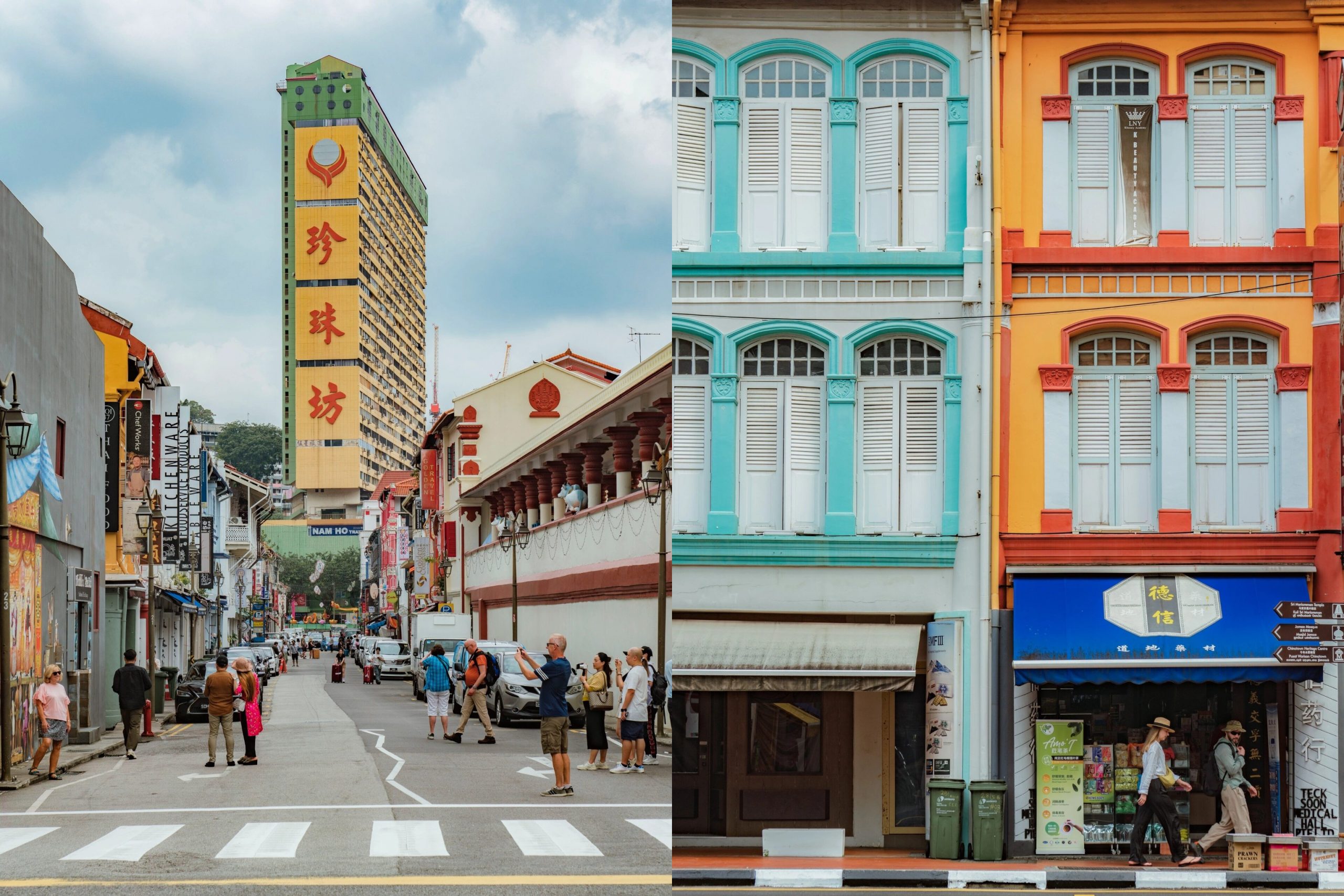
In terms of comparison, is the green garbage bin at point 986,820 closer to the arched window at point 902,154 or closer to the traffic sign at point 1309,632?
the traffic sign at point 1309,632

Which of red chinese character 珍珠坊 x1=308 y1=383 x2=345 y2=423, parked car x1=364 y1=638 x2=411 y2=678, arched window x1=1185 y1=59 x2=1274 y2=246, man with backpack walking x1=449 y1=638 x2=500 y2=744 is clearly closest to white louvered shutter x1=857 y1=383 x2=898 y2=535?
arched window x1=1185 y1=59 x2=1274 y2=246

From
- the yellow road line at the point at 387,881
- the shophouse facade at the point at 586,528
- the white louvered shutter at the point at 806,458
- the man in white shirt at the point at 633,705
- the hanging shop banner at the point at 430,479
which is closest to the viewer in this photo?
the white louvered shutter at the point at 806,458

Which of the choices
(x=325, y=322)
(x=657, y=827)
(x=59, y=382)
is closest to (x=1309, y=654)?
(x=657, y=827)

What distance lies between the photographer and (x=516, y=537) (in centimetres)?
3222

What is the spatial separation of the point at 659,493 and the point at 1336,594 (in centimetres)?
537

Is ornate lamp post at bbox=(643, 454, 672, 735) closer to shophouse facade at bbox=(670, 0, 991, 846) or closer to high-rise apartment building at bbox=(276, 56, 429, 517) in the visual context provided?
shophouse facade at bbox=(670, 0, 991, 846)

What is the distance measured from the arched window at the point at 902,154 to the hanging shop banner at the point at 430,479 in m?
43.1

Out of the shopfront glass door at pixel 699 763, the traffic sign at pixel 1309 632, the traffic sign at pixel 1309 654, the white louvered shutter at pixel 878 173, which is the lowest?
the shopfront glass door at pixel 699 763

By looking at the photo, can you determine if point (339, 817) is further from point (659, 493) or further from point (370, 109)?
point (370, 109)

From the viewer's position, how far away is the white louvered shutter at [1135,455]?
39.2 feet

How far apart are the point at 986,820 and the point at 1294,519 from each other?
3.00 metres

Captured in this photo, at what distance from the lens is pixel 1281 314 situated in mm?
11617

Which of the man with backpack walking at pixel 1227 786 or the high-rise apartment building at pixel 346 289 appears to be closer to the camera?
the man with backpack walking at pixel 1227 786

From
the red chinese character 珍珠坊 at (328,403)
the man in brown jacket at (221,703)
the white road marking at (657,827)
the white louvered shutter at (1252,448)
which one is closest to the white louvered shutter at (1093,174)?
the white louvered shutter at (1252,448)
